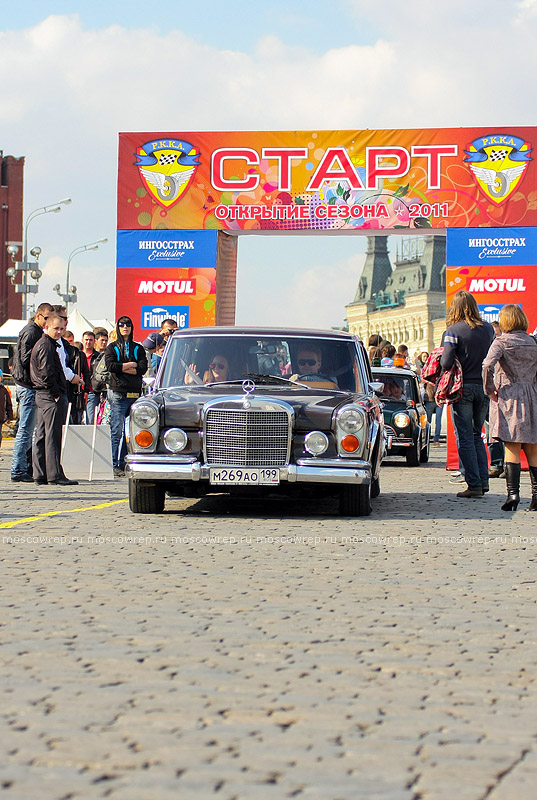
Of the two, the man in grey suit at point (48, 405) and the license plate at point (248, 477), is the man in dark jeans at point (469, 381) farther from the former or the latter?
the man in grey suit at point (48, 405)

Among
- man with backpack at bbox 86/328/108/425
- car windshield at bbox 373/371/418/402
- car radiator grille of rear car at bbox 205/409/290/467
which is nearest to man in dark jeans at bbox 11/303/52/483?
man with backpack at bbox 86/328/108/425

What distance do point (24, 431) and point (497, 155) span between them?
12899 millimetres

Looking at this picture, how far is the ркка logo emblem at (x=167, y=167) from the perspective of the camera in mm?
23688

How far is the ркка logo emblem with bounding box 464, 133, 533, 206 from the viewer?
23219 millimetres

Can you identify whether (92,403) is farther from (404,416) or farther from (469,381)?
(469,381)

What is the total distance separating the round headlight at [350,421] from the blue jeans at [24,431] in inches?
185

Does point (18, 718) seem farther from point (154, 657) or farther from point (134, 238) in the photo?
point (134, 238)

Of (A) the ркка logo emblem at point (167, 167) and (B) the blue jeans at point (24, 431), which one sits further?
Answer: (A) the ркка logo emblem at point (167, 167)

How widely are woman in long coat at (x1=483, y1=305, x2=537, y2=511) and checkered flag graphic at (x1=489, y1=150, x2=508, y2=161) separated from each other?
12.8 metres

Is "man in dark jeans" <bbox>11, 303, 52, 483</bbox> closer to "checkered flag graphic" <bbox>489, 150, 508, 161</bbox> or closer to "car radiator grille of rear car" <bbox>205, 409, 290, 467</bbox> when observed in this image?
"car radiator grille of rear car" <bbox>205, 409, 290, 467</bbox>

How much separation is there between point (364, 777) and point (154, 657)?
61.4 inches

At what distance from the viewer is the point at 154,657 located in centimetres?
471

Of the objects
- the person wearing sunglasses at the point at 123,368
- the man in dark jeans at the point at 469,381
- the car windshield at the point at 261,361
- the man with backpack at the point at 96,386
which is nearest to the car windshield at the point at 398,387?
the man with backpack at the point at 96,386

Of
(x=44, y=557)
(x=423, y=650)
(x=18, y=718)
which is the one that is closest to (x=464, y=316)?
(x=44, y=557)
